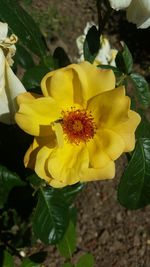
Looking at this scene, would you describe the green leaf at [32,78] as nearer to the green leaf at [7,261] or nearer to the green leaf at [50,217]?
the green leaf at [50,217]

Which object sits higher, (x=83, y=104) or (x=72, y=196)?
(x=83, y=104)

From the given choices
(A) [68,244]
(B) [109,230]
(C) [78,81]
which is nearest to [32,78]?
(C) [78,81]

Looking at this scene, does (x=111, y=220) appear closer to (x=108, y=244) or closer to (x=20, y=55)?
(x=108, y=244)

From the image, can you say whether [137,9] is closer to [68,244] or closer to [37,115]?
[37,115]

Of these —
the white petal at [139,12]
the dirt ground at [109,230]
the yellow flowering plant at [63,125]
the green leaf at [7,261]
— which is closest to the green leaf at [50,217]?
the yellow flowering plant at [63,125]

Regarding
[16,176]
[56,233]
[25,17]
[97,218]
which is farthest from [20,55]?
[97,218]

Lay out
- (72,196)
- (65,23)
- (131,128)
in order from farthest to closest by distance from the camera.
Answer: (65,23) < (72,196) < (131,128)
